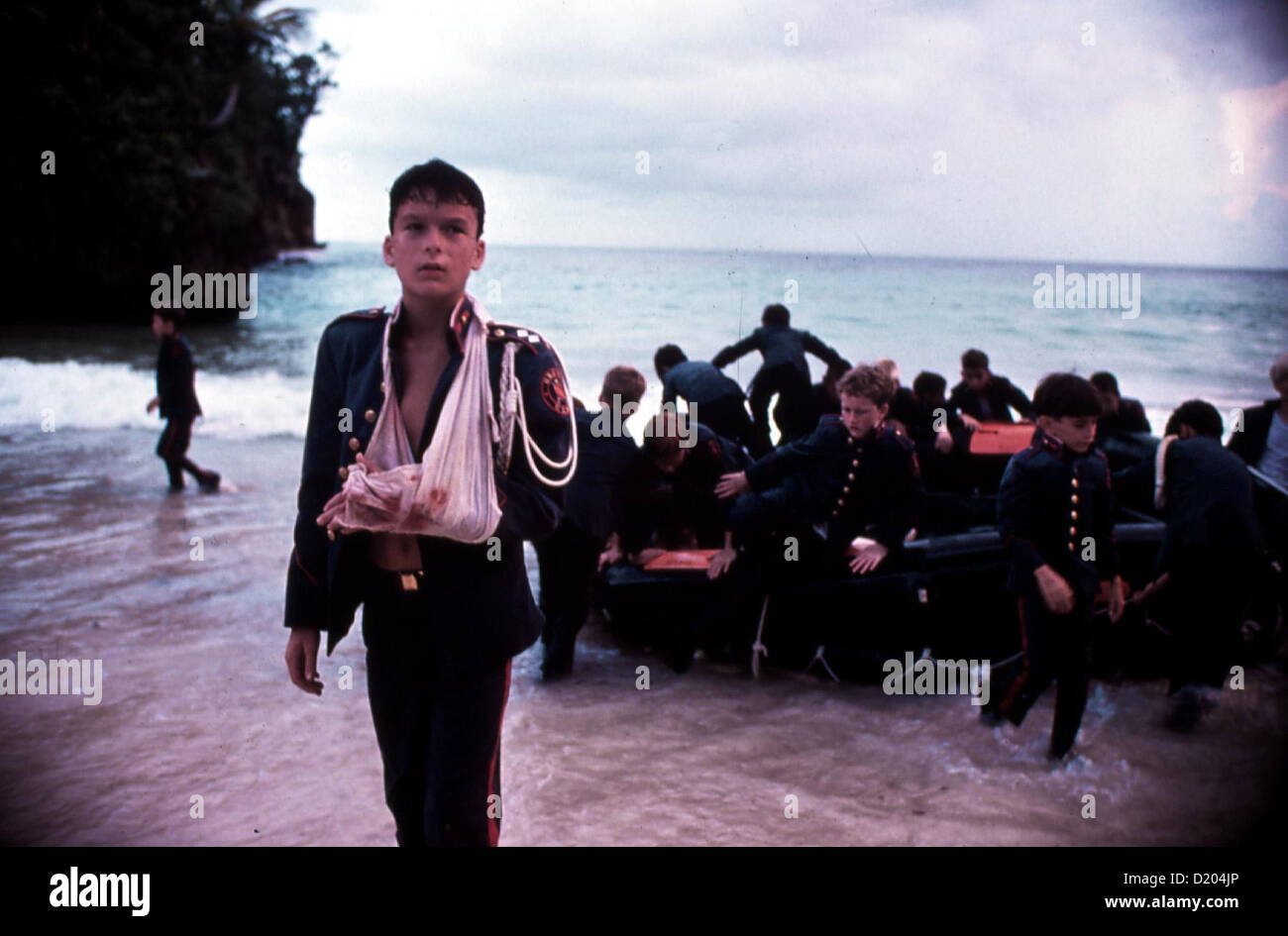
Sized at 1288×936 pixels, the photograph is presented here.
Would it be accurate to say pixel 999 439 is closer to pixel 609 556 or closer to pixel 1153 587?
pixel 1153 587

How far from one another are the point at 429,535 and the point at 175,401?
766cm

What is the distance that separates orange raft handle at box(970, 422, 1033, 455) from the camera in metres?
6.95

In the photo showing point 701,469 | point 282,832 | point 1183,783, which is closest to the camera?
point 282,832

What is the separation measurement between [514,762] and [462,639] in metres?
2.11

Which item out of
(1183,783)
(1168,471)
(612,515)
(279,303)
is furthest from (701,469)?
(279,303)

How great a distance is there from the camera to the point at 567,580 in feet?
16.8

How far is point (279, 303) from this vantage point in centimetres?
3644

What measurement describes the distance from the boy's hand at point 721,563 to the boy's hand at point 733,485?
29cm

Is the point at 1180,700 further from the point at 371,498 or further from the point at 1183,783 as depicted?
the point at 371,498

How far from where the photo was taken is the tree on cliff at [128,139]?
59.7 feet

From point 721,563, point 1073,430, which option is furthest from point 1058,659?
point 721,563

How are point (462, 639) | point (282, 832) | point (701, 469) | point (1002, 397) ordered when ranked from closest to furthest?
point (462, 639), point (282, 832), point (701, 469), point (1002, 397)

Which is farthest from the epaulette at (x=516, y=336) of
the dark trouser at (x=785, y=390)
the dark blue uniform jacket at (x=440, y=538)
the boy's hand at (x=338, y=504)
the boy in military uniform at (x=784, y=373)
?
the dark trouser at (x=785, y=390)

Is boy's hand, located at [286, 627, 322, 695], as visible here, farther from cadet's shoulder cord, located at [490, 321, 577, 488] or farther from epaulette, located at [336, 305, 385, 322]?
epaulette, located at [336, 305, 385, 322]
